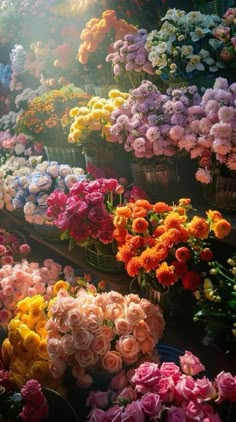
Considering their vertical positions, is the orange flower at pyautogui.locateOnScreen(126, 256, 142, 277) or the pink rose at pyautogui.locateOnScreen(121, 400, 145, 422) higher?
the orange flower at pyautogui.locateOnScreen(126, 256, 142, 277)

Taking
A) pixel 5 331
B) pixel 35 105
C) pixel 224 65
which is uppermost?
pixel 224 65

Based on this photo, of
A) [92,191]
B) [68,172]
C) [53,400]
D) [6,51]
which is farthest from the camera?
[6,51]

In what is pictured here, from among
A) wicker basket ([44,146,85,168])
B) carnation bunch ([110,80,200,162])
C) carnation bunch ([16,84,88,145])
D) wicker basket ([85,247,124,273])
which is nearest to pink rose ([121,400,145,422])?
wicker basket ([85,247,124,273])

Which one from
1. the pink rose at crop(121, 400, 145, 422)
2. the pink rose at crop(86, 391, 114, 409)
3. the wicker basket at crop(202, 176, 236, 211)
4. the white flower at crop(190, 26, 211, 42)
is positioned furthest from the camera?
the white flower at crop(190, 26, 211, 42)

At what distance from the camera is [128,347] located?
1.49 meters

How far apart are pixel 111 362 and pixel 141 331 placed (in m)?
0.15

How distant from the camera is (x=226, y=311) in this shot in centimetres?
155

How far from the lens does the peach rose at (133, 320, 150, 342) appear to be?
1517mm

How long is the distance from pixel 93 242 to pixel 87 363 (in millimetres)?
640

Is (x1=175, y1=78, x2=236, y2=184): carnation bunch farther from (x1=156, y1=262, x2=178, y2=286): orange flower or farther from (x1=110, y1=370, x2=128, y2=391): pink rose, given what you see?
(x1=110, y1=370, x2=128, y2=391): pink rose

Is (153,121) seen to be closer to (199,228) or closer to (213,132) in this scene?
(213,132)

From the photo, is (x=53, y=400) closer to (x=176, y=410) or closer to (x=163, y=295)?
(x=176, y=410)

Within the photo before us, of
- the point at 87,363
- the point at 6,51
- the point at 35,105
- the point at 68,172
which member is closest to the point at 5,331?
the point at 87,363

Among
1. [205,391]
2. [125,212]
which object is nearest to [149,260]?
[125,212]
